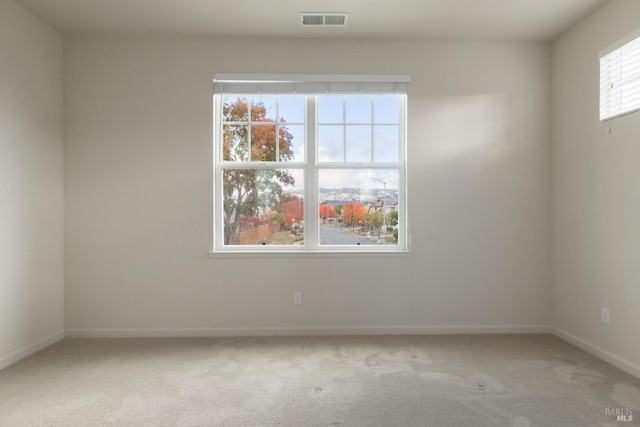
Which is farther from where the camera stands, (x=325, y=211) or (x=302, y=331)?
(x=325, y=211)

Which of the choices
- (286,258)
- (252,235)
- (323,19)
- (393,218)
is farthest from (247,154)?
(393,218)

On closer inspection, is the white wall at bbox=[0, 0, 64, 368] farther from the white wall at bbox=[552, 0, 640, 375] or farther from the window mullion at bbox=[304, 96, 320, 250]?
the white wall at bbox=[552, 0, 640, 375]

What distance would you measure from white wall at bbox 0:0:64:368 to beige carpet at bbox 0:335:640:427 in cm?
32

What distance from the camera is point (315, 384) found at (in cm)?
257

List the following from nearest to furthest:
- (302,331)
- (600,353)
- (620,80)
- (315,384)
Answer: (315,384), (620,80), (600,353), (302,331)

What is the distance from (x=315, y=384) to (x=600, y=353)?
2336 millimetres

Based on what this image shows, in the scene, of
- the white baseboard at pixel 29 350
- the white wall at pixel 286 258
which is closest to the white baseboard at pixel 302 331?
the white wall at pixel 286 258

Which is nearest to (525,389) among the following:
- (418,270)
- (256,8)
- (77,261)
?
(418,270)

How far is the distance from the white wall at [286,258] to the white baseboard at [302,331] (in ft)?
0.06

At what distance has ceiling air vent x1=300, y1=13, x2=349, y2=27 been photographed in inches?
124

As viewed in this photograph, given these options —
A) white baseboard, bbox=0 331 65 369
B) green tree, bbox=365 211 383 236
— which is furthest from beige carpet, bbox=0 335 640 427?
green tree, bbox=365 211 383 236

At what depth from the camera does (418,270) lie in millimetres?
3658

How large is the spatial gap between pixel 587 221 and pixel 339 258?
85.6 inches

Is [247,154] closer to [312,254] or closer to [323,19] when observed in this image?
[312,254]
